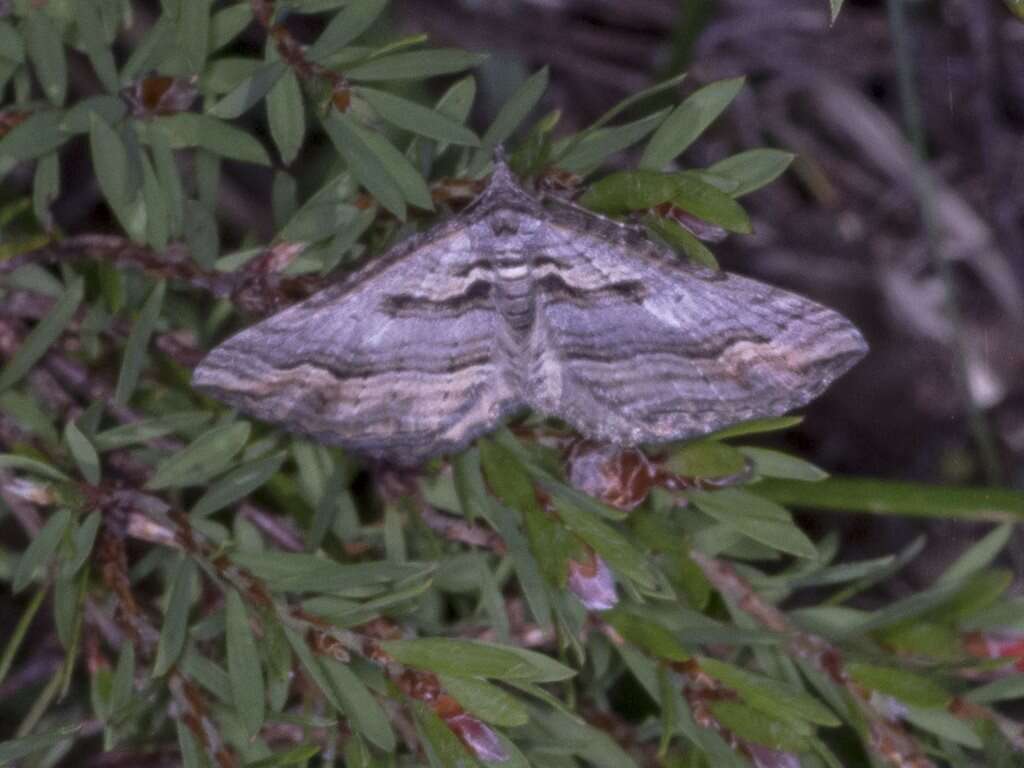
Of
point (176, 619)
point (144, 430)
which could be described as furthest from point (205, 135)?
point (176, 619)

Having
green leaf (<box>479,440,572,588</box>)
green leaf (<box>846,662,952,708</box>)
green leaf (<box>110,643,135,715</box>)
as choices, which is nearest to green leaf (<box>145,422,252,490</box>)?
green leaf (<box>110,643,135,715</box>)

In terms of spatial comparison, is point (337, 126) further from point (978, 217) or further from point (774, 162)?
point (978, 217)

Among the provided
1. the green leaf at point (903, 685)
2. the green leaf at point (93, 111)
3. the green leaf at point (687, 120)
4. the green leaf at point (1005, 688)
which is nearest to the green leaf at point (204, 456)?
the green leaf at point (93, 111)

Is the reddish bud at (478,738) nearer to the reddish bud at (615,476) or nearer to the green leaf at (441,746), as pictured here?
the green leaf at (441,746)

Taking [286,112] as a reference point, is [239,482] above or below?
below

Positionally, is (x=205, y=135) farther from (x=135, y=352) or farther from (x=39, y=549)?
(x=39, y=549)

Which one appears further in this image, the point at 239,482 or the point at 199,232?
the point at 199,232
